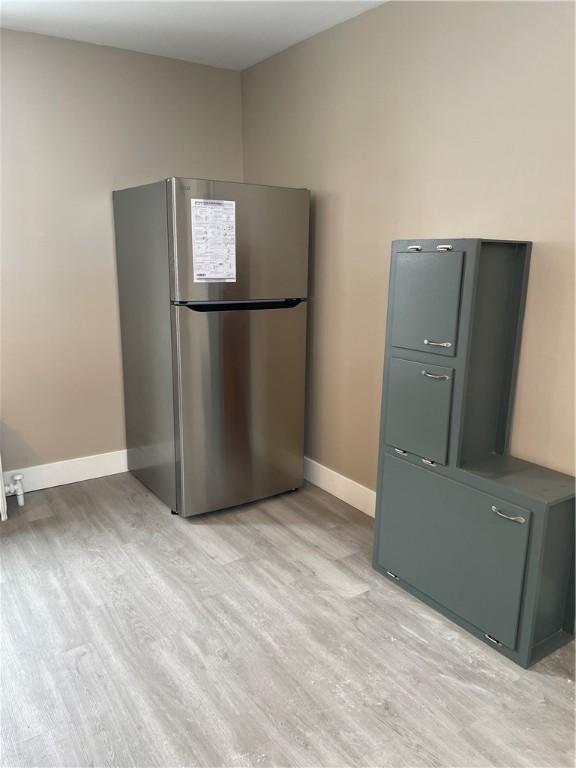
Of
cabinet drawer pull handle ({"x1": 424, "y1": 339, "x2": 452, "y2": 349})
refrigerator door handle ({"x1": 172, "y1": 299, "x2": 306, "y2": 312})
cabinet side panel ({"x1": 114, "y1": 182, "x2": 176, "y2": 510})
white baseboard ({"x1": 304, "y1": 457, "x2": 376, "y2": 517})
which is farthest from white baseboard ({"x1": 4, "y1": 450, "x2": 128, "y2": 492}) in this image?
cabinet drawer pull handle ({"x1": 424, "y1": 339, "x2": 452, "y2": 349})

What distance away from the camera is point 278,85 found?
3223mm

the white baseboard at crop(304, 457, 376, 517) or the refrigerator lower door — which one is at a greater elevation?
the refrigerator lower door

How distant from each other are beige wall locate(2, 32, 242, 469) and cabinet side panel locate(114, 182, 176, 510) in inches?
5.5

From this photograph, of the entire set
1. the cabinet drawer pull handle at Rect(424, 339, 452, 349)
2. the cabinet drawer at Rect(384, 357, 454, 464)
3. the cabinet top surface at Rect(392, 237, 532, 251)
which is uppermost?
the cabinet top surface at Rect(392, 237, 532, 251)

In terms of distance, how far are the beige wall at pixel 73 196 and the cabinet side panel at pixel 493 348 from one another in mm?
2075

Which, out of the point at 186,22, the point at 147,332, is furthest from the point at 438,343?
the point at 186,22

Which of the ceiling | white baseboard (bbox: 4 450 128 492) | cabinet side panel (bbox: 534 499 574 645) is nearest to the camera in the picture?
cabinet side panel (bbox: 534 499 574 645)

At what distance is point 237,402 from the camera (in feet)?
9.57

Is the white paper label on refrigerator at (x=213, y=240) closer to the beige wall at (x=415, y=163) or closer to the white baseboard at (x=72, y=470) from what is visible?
the beige wall at (x=415, y=163)

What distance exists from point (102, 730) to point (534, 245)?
2056mm

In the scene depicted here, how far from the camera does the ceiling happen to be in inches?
100

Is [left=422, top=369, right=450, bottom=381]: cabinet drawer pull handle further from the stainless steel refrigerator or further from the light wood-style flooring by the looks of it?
the stainless steel refrigerator

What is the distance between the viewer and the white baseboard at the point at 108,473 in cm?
307

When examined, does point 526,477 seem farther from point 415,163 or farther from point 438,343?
point 415,163
